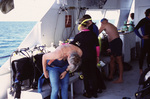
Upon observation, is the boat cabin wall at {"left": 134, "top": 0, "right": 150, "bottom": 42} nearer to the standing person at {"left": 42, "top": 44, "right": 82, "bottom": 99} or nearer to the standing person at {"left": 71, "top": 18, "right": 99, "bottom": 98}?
the standing person at {"left": 71, "top": 18, "right": 99, "bottom": 98}

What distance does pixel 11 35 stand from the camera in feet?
147

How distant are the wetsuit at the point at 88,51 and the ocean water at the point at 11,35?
128 feet

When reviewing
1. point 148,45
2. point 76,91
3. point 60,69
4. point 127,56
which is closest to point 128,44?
point 127,56

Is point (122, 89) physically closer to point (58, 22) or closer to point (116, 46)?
point (116, 46)

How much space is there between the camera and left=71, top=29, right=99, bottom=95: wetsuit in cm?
302

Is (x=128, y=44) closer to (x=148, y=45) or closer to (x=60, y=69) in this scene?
(x=148, y=45)

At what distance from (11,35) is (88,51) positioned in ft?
145

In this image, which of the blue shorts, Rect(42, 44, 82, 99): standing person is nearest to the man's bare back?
the blue shorts

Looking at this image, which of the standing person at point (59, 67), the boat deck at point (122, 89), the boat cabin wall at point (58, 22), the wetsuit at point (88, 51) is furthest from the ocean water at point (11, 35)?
the standing person at point (59, 67)

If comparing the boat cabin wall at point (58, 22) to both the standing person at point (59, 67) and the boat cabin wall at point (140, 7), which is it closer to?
the standing person at point (59, 67)

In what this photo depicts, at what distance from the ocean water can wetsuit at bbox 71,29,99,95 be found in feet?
128

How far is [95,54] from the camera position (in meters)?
3.22

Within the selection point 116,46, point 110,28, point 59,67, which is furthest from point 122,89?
point 59,67

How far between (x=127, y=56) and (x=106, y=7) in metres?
1.85
